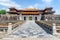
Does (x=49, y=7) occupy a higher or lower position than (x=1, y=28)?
higher

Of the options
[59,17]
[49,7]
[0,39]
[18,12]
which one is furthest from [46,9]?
[0,39]

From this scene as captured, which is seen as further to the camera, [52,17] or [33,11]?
[33,11]

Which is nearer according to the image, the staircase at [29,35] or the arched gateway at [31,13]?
the staircase at [29,35]

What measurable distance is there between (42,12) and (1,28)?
41.4m

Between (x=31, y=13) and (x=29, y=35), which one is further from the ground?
(x=31, y=13)

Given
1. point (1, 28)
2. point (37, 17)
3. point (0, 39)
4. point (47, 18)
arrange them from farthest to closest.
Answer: point (37, 17), point (47, 18), point (1, 28), point (0, 39)

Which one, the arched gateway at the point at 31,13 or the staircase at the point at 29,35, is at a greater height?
the arched gateway at the point at 31,13

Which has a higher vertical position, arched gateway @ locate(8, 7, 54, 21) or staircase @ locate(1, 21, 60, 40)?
arched gateway @ locate(8, 7, 54, 21)

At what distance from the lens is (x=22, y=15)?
55.9m

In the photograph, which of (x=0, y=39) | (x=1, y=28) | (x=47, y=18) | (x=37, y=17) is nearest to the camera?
(x=0, y=39)

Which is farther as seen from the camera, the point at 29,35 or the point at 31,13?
the point at 31,13

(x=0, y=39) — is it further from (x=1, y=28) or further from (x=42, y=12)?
(x=42, y=12)

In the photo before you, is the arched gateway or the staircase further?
the arched gateway

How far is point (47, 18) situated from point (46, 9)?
37.5 ft
